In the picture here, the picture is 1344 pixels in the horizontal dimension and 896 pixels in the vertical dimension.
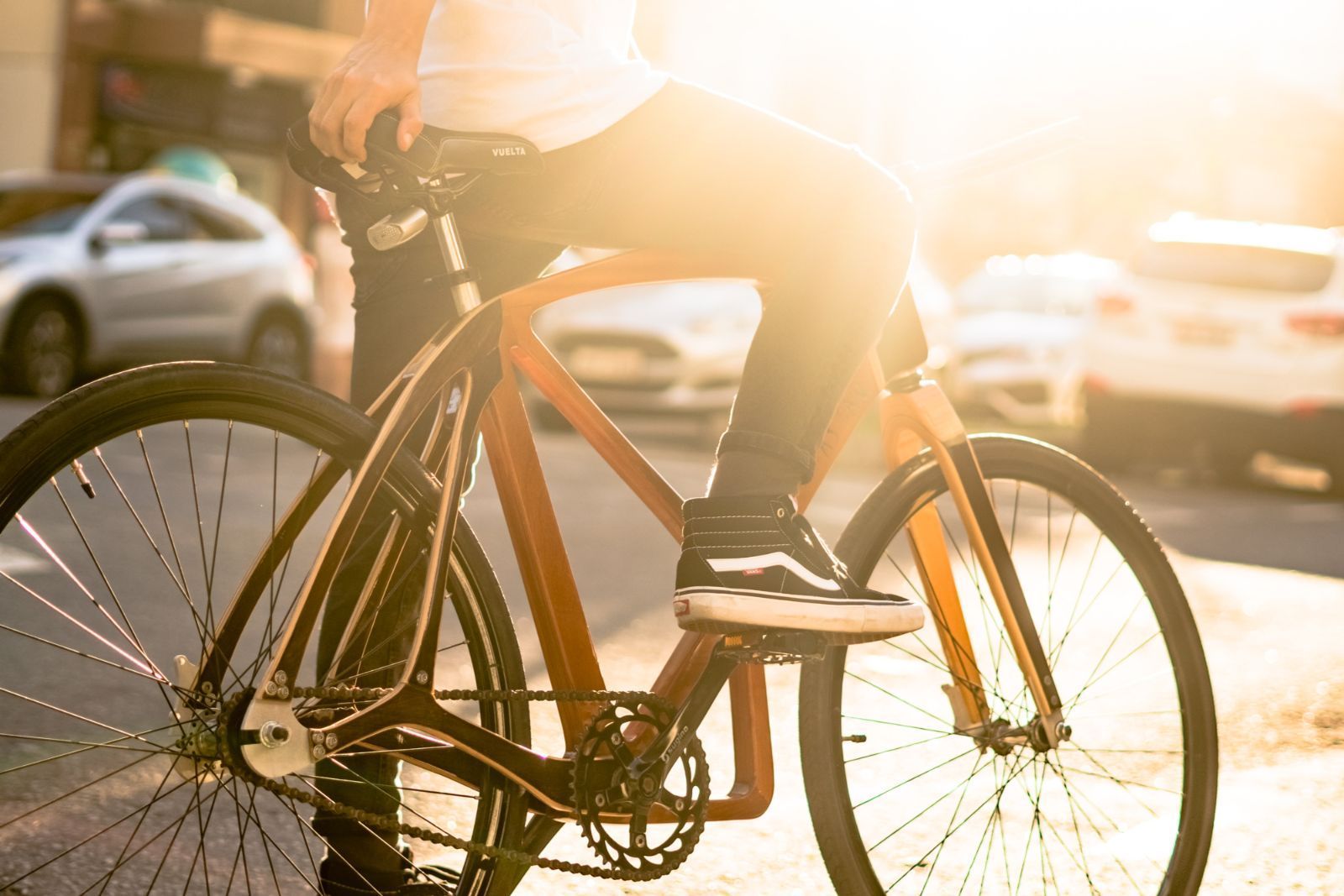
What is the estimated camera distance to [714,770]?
405 cm

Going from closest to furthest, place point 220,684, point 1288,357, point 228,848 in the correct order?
1. point 220,684
2. point 228,848
3. point 1288,357

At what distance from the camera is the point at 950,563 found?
115 inches

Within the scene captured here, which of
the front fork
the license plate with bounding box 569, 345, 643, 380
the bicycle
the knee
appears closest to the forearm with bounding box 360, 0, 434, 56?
the bicycle

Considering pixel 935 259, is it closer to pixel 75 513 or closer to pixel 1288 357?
pixel 1288 357

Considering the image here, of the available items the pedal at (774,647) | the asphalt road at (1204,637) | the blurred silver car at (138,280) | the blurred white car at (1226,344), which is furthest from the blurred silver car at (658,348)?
the pedal at (774,647)

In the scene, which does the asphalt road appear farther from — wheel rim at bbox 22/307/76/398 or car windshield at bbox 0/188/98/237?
car windshield at bbox 0/188/98/237

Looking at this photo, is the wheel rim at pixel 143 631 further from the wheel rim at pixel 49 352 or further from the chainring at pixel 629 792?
the wheel rim at pixel 49 352

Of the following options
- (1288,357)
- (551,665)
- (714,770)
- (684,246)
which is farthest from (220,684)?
(1288,357)

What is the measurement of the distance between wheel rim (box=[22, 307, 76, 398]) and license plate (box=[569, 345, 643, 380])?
11.4ft

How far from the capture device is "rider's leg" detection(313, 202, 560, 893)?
2342mm

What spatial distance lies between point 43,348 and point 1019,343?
8989mm

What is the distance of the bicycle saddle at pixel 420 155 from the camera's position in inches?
87.7

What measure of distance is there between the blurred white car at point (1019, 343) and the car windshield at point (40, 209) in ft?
24.9

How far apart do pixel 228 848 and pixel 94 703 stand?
714mm
